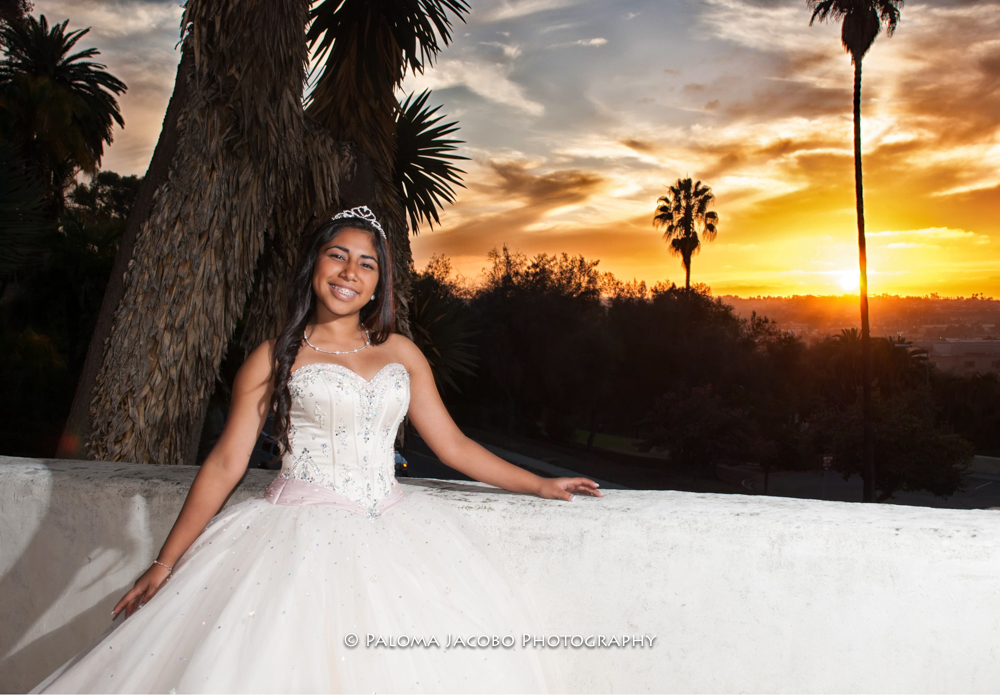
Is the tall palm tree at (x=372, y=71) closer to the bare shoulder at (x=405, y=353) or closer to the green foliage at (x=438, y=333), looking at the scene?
the green foliage at (x=438, y=333)

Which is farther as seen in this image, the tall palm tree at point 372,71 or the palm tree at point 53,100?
the palm tree at point 53,100

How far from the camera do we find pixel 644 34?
33.5 feet

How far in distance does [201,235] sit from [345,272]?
327 cm

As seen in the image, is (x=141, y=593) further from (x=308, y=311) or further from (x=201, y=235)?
(x=201, y=235)

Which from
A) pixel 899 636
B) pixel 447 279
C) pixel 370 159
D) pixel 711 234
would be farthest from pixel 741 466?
pixel 899 636

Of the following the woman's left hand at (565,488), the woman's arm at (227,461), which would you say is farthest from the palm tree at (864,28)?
the woman's arm at (227,461)

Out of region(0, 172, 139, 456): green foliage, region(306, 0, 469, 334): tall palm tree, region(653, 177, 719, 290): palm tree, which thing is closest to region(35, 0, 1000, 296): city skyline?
region(653, 177, 719, 290): palm tree

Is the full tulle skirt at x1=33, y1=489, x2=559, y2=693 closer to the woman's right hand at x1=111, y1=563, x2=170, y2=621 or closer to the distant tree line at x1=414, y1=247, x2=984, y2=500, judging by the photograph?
the woman's right hand at x1=111, y1=563, x2=170, y2=621

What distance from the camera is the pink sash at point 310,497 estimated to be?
1.88 meters

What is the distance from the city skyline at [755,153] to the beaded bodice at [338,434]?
28.9 meters

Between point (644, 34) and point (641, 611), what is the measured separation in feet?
33.1

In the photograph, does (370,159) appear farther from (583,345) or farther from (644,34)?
(583,345)

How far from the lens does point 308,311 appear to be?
215 centimetres

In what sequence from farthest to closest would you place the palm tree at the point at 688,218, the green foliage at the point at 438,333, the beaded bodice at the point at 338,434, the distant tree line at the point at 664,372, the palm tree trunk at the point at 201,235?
the palm tree at the point at 688,218 < the distant tree line at the point at 664,372 < the green foliage at the point at 438,333 < the palm tree trunk at the point at 201,235 < the beaded bodice at the point at 338,434
